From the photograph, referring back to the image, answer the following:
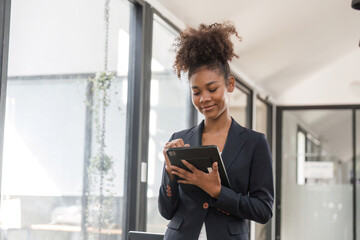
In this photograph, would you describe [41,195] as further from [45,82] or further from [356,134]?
[356,134]

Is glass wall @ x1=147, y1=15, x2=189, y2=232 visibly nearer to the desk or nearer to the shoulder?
the desk

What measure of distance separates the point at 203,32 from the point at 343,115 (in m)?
6.46

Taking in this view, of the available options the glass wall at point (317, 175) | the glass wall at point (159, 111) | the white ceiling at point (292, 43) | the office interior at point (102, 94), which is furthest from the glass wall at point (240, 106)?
the glass wall at point (159, 111)

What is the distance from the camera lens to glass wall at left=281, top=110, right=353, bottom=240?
7598 millimetres

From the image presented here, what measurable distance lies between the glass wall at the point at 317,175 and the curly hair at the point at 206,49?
640cm

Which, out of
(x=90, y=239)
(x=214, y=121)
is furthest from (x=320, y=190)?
(x=214, y=121)

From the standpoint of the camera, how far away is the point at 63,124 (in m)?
2.66

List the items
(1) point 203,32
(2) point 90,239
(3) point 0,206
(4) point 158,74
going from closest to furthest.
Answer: (1) point 203,32
(3) point 0,206
(2) point 90,239
(4) point 158,74

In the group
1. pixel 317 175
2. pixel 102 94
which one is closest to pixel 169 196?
pixel 102 94

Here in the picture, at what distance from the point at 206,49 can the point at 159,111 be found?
7.64ft

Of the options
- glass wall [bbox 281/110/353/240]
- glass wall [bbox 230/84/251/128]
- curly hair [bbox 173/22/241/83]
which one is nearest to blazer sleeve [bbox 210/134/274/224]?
curly hair [bbox 173/22/241/83]

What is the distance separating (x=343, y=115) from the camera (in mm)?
7629

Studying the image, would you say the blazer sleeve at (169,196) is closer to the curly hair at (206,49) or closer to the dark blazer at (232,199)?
the dark blazer at (232,199)

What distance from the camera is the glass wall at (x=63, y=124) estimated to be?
2.30m
